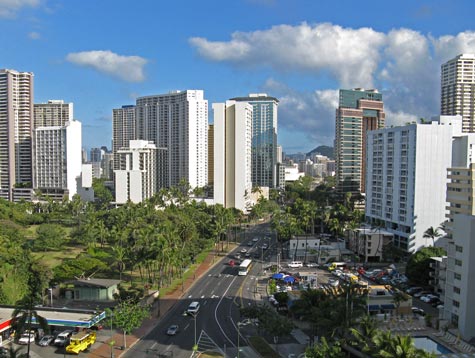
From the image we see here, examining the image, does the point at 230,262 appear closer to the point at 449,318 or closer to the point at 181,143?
the point at 449,318

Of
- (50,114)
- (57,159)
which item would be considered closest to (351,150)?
(57,159)

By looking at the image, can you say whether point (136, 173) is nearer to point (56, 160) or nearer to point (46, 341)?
point (56, 160)

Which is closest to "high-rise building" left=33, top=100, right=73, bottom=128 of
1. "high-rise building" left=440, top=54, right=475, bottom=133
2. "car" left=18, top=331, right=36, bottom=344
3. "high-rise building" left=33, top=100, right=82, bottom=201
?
"high-rise building" left=33, top=100, right=82, bottom=201

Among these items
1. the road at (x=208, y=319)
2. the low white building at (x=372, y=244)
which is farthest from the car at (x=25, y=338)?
the low white building at (x=372, y=244)

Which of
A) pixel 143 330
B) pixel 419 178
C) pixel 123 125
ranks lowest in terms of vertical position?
pixel 143 330

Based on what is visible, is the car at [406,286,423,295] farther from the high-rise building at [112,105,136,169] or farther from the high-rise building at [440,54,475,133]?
the high-rise building at [112,105,136,169]

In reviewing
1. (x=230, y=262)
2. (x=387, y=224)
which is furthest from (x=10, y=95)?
(x=387, y=224)

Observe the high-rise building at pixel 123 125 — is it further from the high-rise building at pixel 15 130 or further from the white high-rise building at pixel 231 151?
the white high-rise building at pixel 231 151
